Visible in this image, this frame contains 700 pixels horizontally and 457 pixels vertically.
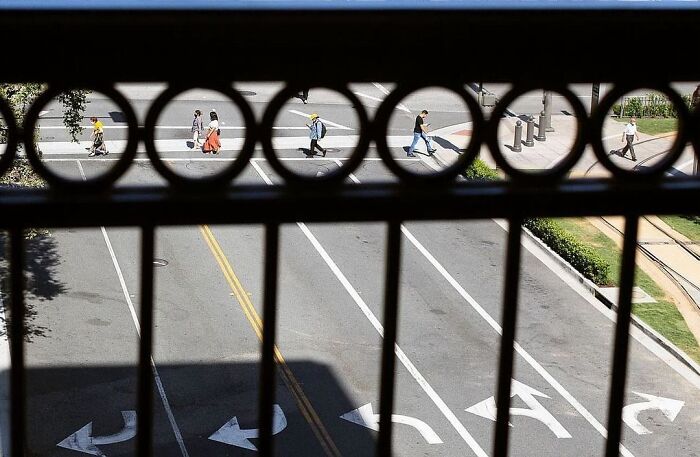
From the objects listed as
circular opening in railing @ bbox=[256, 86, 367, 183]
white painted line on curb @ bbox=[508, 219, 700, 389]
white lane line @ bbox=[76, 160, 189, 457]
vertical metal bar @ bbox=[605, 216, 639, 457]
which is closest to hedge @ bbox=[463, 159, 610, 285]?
white painted line on curb @ bbox=[508, 219, 700, 389]

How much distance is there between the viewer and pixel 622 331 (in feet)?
8.17

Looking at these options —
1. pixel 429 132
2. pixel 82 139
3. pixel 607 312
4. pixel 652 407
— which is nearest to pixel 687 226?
pixel 607 312

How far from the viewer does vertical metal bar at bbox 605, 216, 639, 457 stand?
2418mm

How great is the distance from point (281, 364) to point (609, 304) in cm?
577

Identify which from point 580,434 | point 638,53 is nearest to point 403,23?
point 638,53

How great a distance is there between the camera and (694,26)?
7.21 feet

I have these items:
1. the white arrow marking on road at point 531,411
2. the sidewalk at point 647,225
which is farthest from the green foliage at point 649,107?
the white arrow marking on road at point 531,411

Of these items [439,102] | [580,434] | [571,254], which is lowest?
[580,434]

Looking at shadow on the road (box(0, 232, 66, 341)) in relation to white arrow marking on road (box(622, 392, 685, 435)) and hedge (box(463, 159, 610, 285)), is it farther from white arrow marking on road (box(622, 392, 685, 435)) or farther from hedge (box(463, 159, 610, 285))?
white arrow marking on road (box(622, 392, 685, 435))

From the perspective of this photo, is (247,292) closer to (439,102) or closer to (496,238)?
(496,238)

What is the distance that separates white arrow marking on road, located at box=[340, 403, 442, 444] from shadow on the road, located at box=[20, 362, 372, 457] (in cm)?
9

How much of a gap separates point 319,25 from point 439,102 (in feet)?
99.8

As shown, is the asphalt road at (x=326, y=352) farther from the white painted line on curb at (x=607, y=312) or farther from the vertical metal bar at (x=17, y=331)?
the vertical metal bar at (x=17, y=331)

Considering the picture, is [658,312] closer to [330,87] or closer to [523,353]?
[523,353]
